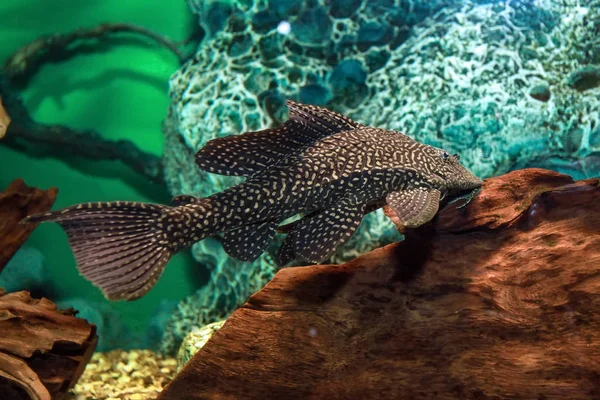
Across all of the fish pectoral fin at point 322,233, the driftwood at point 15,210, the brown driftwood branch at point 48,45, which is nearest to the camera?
the fish pectoral fin at point 322,233

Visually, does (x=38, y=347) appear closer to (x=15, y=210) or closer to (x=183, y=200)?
(x=15, y=210)

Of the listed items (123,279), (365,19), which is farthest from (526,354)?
(365,19)

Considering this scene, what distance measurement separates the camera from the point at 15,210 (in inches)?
184

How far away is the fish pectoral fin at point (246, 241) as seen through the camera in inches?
124

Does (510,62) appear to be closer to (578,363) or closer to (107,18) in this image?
(578,363)

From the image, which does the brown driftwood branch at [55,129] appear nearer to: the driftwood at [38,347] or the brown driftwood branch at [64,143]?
the brown driftwood branch at [64,143]

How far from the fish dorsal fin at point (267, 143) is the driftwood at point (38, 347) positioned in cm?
203

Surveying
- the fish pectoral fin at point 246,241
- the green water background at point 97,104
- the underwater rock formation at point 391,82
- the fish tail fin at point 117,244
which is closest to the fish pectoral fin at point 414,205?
the fish pectoral fin at point 246,241

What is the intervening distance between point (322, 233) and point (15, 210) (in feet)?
11.0

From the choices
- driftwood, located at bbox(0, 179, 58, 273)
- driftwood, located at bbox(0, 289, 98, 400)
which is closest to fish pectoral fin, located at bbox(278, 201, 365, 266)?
driftwood, located at bbox(0, 289, 98, 400)

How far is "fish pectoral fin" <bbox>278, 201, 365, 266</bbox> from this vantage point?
3.04 metres

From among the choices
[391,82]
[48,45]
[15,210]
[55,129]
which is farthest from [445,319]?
[48,45]

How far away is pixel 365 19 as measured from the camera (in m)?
5.57

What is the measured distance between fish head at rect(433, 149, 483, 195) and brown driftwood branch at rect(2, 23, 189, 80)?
158 inches
